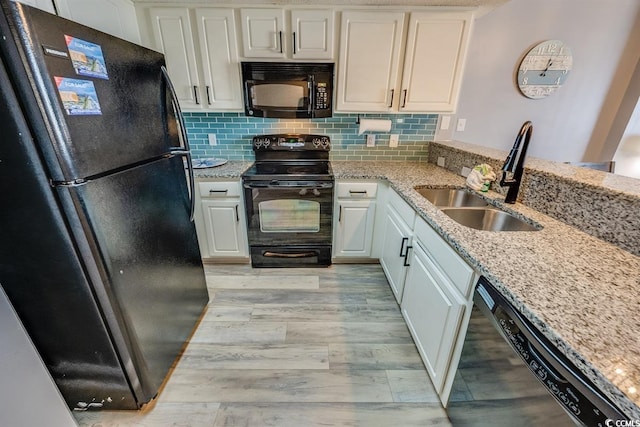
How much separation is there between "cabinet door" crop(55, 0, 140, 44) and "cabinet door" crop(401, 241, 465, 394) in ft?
7.40

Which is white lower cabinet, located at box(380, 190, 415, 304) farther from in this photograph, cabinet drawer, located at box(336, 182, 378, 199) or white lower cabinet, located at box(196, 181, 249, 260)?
white lower cabinet, located at box(196, 181, 249, 260)

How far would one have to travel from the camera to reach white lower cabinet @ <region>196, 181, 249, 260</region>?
7.13 ft

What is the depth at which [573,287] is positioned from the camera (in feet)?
2.68

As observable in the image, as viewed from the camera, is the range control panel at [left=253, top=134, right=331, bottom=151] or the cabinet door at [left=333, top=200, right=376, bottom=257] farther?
the range control panel at [left=253, top=134, right=331, bottom=151]

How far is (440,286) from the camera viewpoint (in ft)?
4.19

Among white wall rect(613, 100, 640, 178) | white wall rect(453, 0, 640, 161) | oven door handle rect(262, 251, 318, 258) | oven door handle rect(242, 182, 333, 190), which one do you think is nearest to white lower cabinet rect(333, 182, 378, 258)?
oven door handle rect(242, 182, 333, 190)

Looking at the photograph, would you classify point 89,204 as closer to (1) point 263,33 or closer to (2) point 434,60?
(1) point 263,33

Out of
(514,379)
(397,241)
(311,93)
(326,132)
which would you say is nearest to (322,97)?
(311,93)

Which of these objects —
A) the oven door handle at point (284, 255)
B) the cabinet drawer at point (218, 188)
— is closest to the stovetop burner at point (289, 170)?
the cabinet drawer at point (218, 188)

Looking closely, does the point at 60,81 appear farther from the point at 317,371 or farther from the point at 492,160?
the point at 492,160

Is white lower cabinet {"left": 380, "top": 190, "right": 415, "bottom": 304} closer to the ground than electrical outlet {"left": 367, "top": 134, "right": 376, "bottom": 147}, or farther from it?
closer to the ground

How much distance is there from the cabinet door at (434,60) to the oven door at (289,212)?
106 cm

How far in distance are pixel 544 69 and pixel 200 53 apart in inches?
132

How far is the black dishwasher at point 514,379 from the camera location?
600 mm
